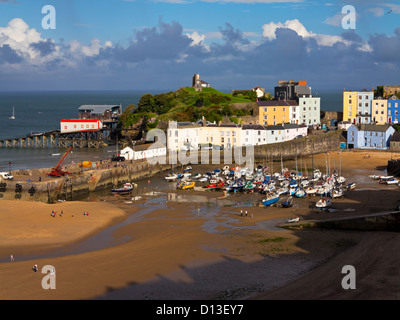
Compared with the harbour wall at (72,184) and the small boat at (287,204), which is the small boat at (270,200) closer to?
the small boat at (287,204)

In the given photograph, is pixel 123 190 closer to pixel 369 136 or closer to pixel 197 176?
pixel 197 176

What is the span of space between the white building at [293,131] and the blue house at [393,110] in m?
11.1

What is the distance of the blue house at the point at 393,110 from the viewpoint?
66500 mm

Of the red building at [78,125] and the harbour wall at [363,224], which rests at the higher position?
the red building at [78,125]

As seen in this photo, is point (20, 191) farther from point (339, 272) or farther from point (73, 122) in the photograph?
point (73, 122)

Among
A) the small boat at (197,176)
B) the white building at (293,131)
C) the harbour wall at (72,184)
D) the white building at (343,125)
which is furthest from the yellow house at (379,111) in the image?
the harbour wall at (72,184)

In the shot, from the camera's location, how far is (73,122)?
75562mm

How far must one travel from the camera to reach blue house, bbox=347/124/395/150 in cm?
5856

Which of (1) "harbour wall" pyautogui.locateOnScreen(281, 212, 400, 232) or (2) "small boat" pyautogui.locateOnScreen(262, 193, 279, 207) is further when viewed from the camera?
(2) "small boat" pyautogui.locateOnScreen(262, 193, 279, 207)

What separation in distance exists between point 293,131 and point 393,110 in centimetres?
1357

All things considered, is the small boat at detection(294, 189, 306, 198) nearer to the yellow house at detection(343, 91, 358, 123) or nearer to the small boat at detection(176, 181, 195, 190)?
the small boat at detection(176, 181, 195, 190)

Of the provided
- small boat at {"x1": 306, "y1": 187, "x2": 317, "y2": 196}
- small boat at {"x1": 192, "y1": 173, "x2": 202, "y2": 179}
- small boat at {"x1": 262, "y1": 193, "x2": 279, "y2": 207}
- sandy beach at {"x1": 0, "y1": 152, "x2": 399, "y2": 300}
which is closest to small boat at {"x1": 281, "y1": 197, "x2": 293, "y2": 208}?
sandy beach at {"x1": 0, "y1": 152, "x2": 399, "y2": 300}

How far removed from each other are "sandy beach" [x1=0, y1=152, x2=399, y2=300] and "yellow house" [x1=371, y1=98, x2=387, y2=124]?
31380mm
